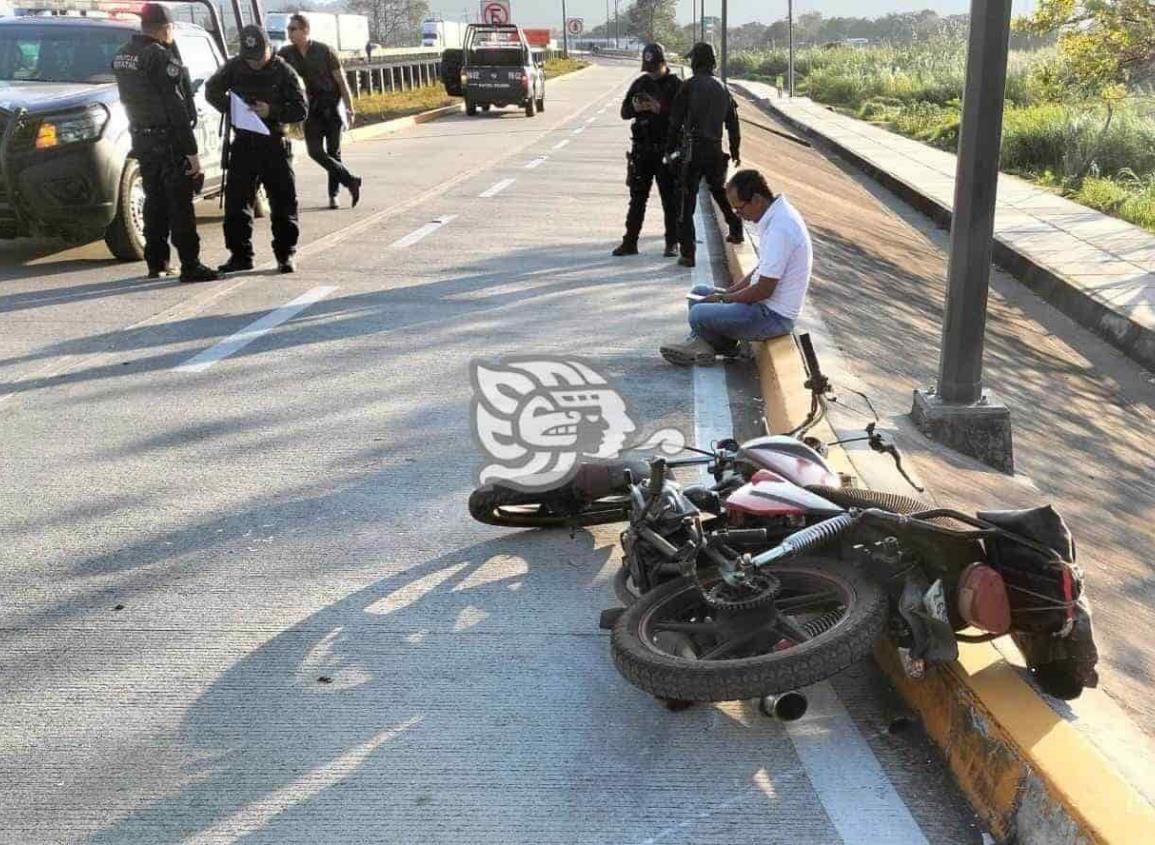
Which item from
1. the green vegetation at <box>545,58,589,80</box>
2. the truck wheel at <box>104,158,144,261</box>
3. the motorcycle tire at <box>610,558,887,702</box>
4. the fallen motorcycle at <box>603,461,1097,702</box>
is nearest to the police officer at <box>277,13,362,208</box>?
the truck wheel at <box>104,158,144,261</box>

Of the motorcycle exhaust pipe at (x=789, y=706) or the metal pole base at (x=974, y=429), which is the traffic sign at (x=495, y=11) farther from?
the motorcycle exhaust pipe at (x=789, y=706)

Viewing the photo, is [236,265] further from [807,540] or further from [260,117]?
[807,540]

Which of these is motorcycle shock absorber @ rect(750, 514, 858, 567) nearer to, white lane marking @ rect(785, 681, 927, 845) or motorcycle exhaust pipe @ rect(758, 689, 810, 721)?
motorcycle exhaust pipe @ rect(758, 689, 810, 721)

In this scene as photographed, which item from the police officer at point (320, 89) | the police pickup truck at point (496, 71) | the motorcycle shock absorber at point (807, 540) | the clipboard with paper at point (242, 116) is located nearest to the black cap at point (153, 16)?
the clipboard with paper at point (242, 116)

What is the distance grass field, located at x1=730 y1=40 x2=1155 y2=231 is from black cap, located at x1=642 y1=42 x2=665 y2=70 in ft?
9.28

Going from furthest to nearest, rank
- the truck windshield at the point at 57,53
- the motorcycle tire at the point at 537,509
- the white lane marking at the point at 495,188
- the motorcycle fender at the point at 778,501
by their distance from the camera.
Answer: the white lane marking at the point at 495,188 < the truck windshield at the point at 57,53 < the motorcycle tire at the point at 537,509 < the motorcycle fender at the point at 778,501

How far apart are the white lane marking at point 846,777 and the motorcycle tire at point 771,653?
10.7 inches

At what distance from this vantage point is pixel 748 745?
11.0 feet

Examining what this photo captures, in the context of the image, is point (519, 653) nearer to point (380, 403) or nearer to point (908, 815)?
point (908, 815)

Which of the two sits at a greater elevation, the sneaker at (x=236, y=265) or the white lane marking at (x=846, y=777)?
the sneaker at (x=236, y=265)

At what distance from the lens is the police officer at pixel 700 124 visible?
938cm

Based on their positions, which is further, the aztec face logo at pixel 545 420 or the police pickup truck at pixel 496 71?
the police pickup truck at pixel 496 71

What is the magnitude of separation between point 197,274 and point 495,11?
37.1m

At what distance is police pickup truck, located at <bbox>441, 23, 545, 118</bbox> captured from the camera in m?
30.4
